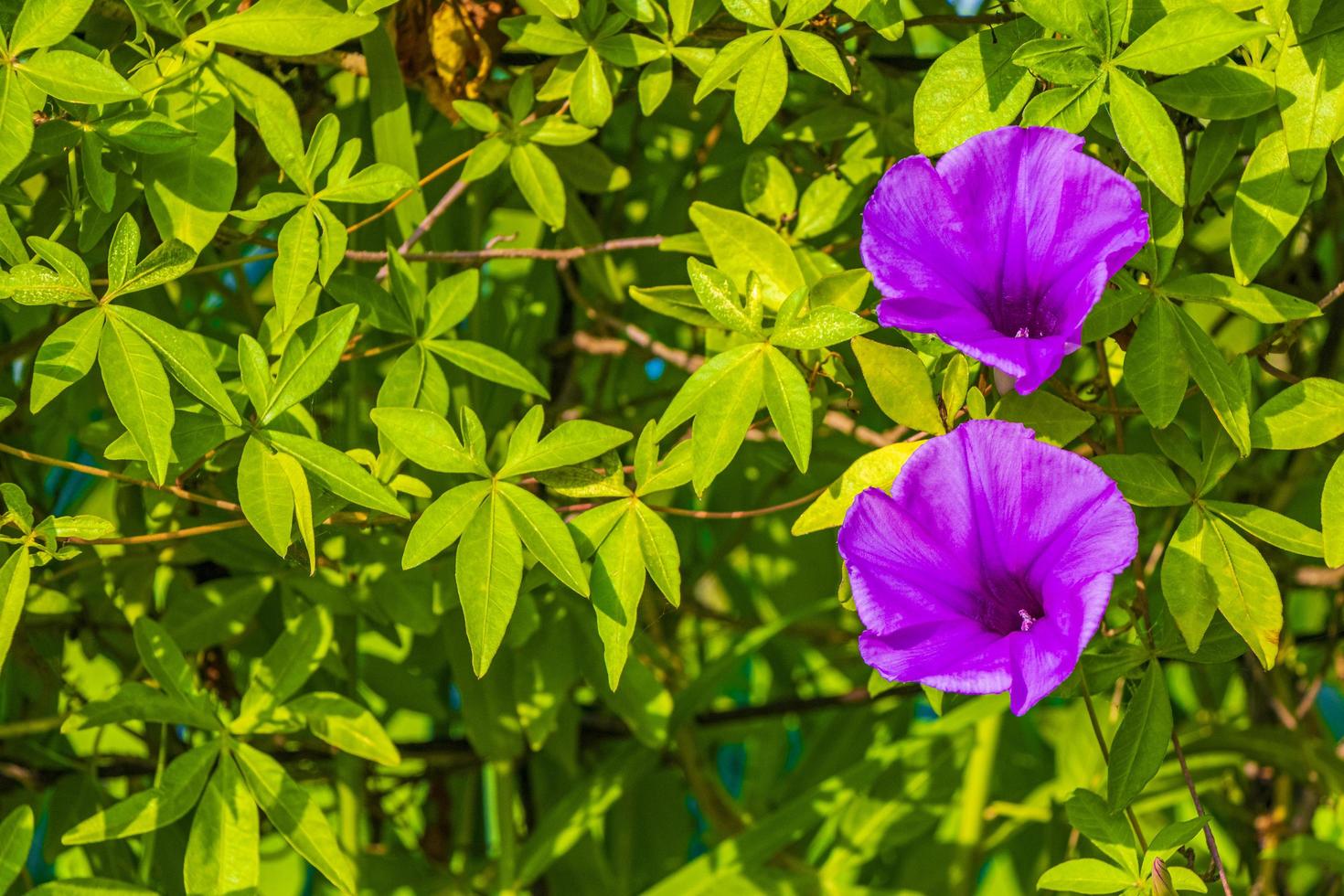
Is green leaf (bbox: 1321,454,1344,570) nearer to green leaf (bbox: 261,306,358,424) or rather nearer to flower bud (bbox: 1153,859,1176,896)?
flower bud (bbox: 1153,859,1176,896)

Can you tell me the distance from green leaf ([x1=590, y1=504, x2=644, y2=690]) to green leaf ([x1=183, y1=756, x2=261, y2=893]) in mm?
352

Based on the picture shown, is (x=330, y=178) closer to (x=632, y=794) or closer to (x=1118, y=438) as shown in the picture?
(x=1118, y=438)

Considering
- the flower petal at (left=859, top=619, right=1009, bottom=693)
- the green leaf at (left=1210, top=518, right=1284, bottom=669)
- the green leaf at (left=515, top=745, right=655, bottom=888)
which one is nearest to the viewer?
the flower petal at (left=859, top=619, right=1009, bottom=693)

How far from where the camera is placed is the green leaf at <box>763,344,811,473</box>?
79 cm

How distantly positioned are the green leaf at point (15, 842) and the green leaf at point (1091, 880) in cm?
72

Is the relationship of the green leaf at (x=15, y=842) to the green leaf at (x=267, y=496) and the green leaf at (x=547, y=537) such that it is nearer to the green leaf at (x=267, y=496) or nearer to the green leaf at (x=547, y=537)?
the green leaf at (x=267, y=496)

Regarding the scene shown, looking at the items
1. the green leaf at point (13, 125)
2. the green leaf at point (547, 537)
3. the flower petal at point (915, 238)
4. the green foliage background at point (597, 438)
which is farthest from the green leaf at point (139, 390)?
the flower petal at point (915, 238)

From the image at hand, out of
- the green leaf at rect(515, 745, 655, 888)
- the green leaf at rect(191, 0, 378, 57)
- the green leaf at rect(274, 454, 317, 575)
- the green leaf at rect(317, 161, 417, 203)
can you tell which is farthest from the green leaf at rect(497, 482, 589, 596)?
the green leaf at rect(515, 745, 655, 888)

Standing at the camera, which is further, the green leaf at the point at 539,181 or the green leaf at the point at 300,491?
the green leaf at the point at 539,181

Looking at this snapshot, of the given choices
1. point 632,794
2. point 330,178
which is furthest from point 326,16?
point 632,794

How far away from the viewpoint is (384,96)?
3.53 feet

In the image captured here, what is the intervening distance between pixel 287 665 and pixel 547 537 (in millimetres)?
378

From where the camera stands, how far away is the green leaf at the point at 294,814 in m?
0.98

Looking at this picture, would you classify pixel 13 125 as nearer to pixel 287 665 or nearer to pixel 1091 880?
pixel 287 665
